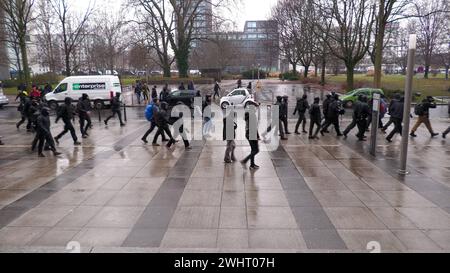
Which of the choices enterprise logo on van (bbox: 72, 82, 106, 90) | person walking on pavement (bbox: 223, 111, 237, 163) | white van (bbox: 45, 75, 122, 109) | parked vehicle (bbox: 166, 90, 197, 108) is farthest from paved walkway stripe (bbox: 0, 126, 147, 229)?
enterprise logo on van (bbox: 72, 82, 106, 90)

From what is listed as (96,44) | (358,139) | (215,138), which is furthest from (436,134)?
(96,44)

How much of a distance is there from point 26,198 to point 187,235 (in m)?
3.79

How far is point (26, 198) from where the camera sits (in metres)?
7.38

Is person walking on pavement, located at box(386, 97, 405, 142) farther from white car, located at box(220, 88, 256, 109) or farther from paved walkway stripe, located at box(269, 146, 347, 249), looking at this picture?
white car, located at box(220, 88, 256, 109)

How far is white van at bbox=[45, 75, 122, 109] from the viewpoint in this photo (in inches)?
991

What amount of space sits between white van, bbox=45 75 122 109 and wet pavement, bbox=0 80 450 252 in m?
13.8

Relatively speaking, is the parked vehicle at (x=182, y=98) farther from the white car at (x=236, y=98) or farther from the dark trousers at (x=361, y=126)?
the dark trousers at (x=361, y=126)

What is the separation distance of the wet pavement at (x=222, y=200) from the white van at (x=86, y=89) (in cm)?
1376

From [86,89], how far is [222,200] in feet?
68.8

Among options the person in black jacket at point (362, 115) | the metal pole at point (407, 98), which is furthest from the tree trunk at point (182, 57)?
the metal pole at point (407, 98)

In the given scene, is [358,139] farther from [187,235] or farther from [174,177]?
[187,235]

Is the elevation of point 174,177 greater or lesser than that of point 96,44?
lesser

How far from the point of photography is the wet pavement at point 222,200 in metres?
5.44
